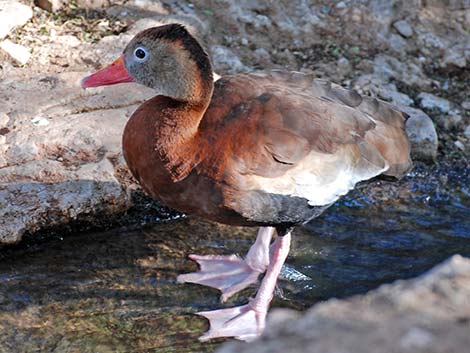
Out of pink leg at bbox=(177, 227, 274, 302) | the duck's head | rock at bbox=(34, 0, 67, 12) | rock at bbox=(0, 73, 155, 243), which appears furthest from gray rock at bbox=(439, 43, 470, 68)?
rock at bbox=(34, 0, 67, 12)

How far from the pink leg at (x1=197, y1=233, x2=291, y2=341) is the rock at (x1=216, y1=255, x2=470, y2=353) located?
10.3 feet

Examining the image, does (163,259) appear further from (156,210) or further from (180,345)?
(180,345)

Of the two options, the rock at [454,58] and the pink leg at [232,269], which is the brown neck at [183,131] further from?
the rock at [454,58]

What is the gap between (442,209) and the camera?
5.00 metres

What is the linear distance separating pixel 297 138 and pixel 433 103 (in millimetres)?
2235

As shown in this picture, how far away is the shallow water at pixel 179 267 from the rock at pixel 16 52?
1.45 metres

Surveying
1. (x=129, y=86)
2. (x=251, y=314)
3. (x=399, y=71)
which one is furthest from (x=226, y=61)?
(x=251, y=314)

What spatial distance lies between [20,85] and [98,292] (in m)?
1.55

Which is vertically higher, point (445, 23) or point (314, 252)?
point (445, 23)

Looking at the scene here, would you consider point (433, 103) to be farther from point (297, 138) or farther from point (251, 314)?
point (251, 314)

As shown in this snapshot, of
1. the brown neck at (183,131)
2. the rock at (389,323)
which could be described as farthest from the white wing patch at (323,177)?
the rock at (389,323)

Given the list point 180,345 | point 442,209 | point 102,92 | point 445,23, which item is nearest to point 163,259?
point 180,345

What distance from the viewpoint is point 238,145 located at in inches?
145

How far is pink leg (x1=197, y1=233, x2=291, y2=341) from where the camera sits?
13.0ft
